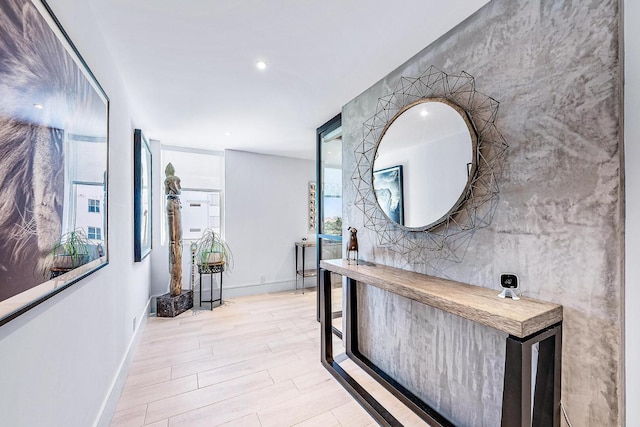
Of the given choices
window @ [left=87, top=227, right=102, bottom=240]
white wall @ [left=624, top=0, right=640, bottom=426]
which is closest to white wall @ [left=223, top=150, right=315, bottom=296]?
window @ [left=87, top=227, right=102, bottom=240]

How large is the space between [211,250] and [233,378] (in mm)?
2129

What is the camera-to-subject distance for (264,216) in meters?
4.67

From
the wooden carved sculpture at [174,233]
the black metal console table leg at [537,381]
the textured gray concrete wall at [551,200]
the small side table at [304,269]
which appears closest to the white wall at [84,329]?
the wooden carved sculpture at [174,233]

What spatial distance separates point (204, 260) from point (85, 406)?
255 cm

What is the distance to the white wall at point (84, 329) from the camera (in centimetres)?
84

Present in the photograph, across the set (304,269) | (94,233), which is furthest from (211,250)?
(94,233)

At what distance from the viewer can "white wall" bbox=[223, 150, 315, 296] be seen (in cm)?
439

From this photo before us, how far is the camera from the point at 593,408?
1.06 m

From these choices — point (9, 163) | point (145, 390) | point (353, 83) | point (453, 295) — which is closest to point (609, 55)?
point (453, 295)

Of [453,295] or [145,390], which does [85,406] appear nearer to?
[145,390]

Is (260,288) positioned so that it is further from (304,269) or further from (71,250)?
(71,250)

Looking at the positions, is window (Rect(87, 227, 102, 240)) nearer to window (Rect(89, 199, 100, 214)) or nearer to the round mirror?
window (Rect(89, 199, 100, 214))

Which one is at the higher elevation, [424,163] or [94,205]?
[424,163]

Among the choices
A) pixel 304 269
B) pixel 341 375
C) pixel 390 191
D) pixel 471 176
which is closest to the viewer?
pixel 471 176
